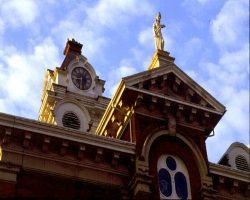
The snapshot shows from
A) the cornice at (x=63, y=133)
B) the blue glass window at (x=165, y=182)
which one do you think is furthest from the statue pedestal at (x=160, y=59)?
the blue glass window at (x=165, y=182)

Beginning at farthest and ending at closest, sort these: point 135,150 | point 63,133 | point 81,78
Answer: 1. point 81,78
2. point 135,150
3. point 63,133

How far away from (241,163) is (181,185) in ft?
15.8

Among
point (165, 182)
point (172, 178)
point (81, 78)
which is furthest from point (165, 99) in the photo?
point (81, 78)

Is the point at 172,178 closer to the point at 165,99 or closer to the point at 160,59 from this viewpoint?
the point at 165,99

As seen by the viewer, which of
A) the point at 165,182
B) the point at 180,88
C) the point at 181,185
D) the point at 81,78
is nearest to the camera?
the point at 165,182

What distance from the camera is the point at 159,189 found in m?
25.1

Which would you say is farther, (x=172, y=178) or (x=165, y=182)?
(x=172, y=178)

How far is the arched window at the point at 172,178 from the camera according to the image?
2550 centimetres

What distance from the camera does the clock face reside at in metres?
49.3

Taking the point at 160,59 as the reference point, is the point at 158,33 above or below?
above

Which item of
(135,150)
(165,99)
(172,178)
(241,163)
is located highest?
(165,99)

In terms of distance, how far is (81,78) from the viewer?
4972 cm

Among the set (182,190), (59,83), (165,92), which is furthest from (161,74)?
(59,83)

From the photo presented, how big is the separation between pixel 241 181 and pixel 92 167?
7.22 m
